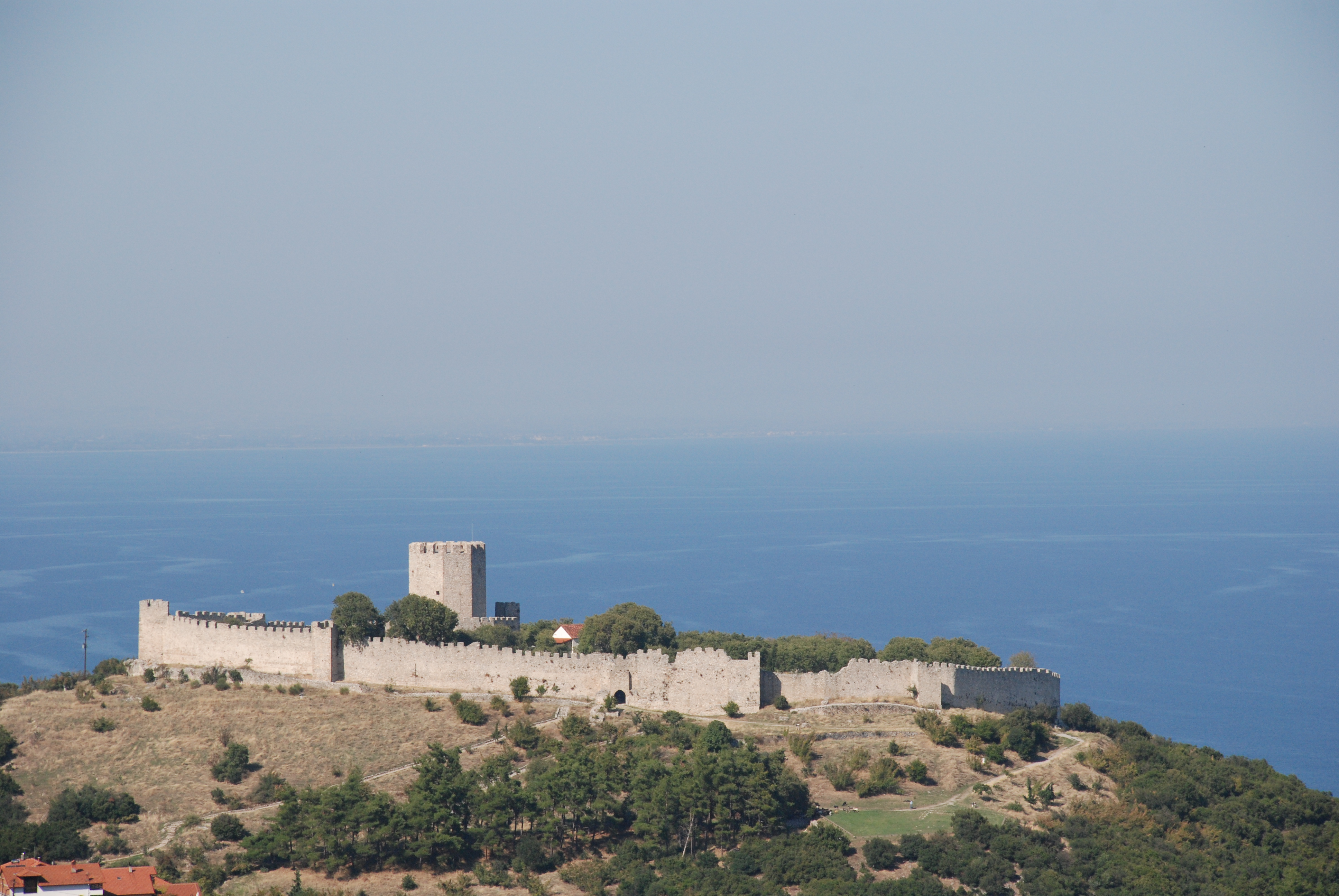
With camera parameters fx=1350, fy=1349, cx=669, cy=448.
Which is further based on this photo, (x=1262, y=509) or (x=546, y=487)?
(x=546, y=487)

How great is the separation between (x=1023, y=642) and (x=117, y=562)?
72.6 meters

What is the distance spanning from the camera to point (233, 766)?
35938 mm

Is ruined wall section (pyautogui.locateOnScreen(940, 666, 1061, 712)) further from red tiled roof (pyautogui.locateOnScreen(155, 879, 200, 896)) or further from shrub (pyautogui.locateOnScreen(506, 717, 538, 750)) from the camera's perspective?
red tiled roof (pyautogui.locateOnScreen(155, 879, 200, 896))

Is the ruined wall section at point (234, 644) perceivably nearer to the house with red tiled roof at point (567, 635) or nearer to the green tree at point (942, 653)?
the house with red tiled roof at point (567, 635)

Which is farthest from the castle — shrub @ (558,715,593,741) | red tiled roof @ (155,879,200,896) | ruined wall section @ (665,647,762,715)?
red tiled roof @ (155,879,200,896)

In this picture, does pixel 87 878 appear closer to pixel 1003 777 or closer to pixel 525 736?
pixel 525 736

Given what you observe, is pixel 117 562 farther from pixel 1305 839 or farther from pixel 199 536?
pixel 1305 839

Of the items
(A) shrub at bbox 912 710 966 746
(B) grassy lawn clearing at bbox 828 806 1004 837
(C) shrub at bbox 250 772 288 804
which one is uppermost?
(A) shrub at bbox 912 710 966 746

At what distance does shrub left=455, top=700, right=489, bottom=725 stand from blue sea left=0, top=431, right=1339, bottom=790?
3608 cm

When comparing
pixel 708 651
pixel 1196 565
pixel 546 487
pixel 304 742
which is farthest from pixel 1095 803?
pixel 546 487

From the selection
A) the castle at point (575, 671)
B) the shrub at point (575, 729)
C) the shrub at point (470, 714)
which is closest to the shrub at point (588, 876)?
the shrub at point (575, 729)

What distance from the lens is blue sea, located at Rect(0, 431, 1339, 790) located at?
7400 centimetres

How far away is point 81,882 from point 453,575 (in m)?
19.7

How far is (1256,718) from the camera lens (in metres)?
66.6
